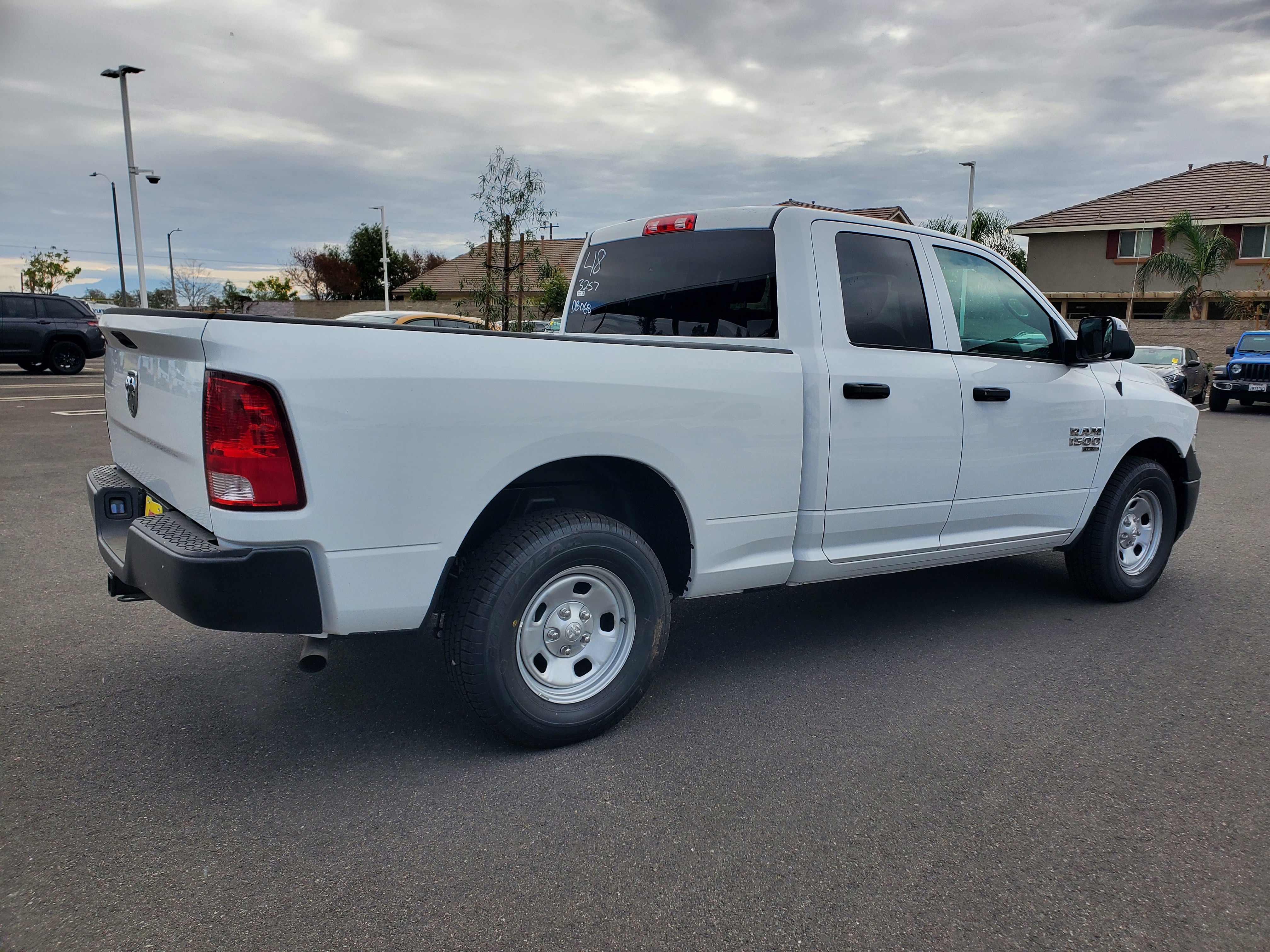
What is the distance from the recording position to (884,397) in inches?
149

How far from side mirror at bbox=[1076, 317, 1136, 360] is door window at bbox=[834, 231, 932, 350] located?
0.94 metres

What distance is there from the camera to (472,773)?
119 inches

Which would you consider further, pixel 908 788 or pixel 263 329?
pixel 908 788

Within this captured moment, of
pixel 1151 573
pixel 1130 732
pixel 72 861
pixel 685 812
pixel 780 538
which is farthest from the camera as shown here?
pixel 1151 573

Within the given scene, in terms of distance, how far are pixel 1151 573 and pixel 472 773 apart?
4.19 meters

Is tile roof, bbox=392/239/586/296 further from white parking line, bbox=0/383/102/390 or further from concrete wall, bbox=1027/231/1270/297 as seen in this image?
concrete wall, bbox=1027/231/1270/297

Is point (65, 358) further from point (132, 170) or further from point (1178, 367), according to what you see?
point (1178, 367)

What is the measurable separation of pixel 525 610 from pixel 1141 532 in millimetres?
3957

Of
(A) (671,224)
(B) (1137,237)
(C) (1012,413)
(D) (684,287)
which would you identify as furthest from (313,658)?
→ (B) (1137,237)

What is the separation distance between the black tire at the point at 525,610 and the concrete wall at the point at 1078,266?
35.9m

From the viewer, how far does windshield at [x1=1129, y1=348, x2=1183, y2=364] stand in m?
18.9

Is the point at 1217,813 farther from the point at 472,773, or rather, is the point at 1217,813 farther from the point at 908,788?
the point at 472,773

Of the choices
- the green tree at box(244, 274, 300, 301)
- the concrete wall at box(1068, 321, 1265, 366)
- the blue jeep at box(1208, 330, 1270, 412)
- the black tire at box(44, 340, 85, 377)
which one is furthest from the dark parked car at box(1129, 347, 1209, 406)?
the green tree at box(244, 274, 300, 301)

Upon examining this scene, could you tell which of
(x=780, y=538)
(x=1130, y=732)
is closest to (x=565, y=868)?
(x=780, y=538)
